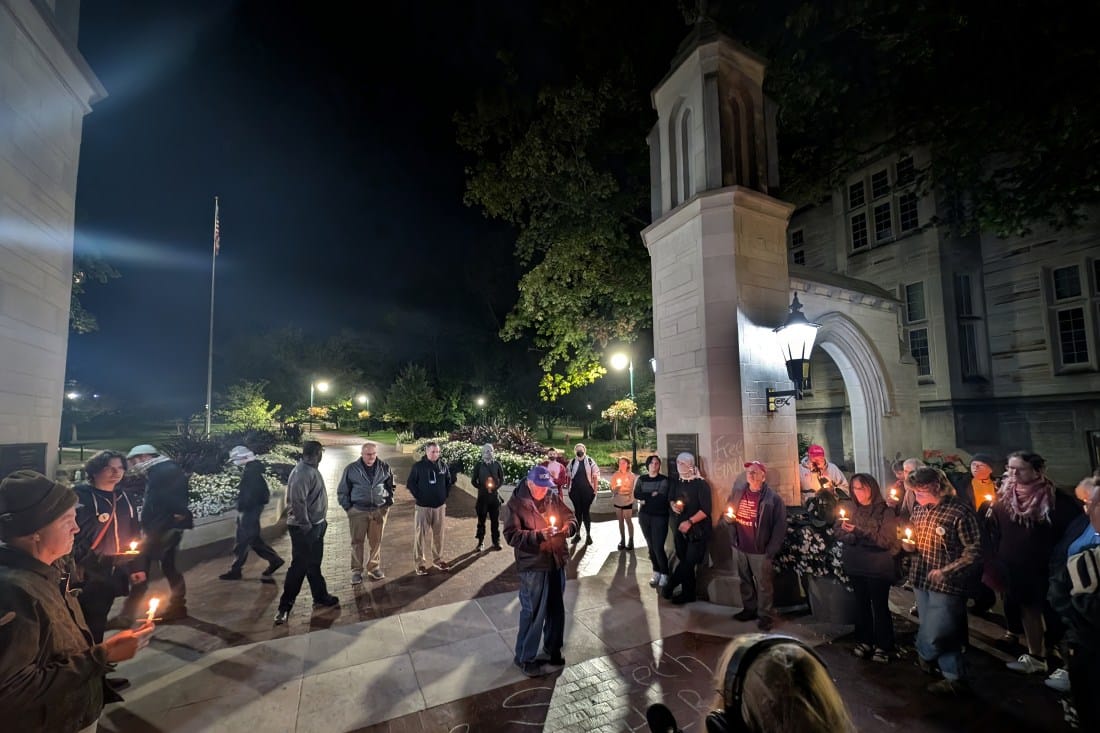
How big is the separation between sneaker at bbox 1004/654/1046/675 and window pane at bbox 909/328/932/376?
1233cm

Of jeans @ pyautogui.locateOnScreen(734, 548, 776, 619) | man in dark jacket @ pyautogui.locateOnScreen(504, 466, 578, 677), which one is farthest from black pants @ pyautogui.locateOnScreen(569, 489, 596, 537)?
man in dark jacket @ pyautogui.locateOnScreen(504, 466, 578, 677)

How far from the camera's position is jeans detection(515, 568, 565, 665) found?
4.25m

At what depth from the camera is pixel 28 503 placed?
85.3 inches

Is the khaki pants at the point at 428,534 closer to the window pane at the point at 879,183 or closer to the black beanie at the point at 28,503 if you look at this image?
the black beanie at the point at 28,503

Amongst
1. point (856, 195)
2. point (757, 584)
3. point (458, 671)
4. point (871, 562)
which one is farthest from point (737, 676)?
point (856, 195)

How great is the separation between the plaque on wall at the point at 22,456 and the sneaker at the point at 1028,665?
8.99m

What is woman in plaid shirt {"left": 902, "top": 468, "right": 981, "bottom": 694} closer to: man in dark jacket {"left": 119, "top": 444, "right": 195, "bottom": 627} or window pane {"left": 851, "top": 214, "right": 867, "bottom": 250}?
man in dark jacket {"left": 119, "top": 444, "right": 195, "bottom": 627}

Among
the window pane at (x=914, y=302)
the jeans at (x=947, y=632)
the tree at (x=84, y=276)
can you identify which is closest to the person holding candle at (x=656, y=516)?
the jeans at (x=947, y=632)

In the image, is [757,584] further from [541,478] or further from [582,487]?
[582,487]

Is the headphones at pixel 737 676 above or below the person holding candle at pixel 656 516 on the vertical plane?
above

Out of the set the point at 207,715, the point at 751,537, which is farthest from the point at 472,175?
the point at 207,715

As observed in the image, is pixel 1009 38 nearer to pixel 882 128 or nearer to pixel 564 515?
pixel 564 515

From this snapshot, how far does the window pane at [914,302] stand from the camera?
550 inches

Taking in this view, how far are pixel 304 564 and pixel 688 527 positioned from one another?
4.93 metres
